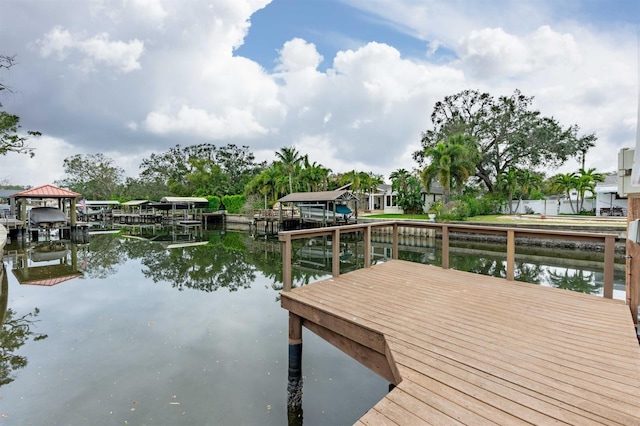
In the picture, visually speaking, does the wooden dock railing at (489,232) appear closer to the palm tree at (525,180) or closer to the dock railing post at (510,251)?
the dock railing post at (510,251)

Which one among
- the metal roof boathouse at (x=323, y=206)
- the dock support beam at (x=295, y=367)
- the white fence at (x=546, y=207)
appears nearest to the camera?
the dock support beam at (x=295, y=367)

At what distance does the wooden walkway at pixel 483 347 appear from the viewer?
1.79 meters

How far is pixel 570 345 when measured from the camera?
2578mm

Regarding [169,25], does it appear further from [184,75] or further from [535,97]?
[535,97]

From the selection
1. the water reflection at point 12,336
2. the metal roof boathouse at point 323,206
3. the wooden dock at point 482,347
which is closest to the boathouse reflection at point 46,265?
the water reflection at point 12,336

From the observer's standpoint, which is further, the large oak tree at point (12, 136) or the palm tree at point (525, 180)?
the palm tree at point (525, 180)

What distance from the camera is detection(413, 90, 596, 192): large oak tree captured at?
→ 80.2 ft

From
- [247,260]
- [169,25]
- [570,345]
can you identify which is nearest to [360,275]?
[570,345]

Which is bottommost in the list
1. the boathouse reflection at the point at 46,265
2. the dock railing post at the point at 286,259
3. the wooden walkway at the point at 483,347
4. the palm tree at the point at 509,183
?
the boathouse reflection at the point at 46,265

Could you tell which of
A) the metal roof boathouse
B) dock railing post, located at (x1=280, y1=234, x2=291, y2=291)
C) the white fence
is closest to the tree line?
the white fence

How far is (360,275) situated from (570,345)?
281 cm

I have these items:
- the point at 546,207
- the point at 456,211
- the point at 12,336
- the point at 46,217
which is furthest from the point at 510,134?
the point at 46,217

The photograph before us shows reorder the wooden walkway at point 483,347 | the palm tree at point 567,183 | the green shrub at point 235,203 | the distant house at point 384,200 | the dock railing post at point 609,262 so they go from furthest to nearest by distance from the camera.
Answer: the green shrub at point 235,203 < the distant house at point 384,200 < the palm tree at point 567,183 < the dock railing post at point 609,262 < the wooden walkway at point 483,347

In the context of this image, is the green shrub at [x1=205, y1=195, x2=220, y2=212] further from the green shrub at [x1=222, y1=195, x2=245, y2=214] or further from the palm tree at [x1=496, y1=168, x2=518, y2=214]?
the palm tree at [x1=496, y1=168, x2=518, y2=214]
